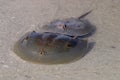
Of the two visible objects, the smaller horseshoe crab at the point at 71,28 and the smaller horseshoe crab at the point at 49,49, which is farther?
the smaller horseshoe crab at the point at 71,28

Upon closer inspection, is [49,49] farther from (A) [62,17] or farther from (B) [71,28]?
(A) [62,17]

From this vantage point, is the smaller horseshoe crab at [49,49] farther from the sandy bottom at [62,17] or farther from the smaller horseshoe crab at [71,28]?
the smaller horseshoe crab at [71,28]

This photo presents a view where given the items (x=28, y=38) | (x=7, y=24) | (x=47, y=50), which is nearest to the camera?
(x=47, y=50)

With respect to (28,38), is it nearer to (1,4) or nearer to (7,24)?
(7,24)

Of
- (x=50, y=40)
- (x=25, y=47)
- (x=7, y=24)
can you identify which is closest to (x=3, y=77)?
(x=25, y=47)

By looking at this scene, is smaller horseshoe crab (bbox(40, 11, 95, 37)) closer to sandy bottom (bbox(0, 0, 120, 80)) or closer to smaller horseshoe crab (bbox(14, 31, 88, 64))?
sandy bottom (bbox(0, 0, 120, 80))

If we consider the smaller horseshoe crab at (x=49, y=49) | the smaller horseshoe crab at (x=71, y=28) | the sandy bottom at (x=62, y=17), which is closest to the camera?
the smaller horseshoe crab at (x=49, y=49)

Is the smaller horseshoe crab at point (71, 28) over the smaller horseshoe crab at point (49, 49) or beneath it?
beneath

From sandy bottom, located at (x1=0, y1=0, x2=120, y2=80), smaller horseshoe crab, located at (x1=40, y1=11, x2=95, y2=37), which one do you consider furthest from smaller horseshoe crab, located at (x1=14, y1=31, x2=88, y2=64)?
smaller horseshoe crab, located at (x1=40, y1=11, x2=95, y2=37)

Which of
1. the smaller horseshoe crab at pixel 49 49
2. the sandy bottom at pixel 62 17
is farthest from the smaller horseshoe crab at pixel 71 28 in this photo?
the smaller horseshoe crab at pixel 49 49
